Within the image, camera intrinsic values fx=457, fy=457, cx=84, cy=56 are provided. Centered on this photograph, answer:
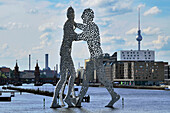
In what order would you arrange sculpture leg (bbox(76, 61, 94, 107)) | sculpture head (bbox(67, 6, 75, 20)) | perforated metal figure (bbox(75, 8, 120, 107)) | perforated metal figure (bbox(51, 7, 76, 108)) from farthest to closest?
sculpture leg (bbox(76, 61, 94, 107))
perforated metal figure (bbox(51, 7, 76, 108))
sculpture head (bbox(67, 6, 75, 20))
perforated metal figure (bbox(75, 8, 120, 107))

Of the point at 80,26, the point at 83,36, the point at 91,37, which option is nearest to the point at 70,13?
the point at 80,26

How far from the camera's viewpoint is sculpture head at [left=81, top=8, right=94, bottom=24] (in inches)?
2362

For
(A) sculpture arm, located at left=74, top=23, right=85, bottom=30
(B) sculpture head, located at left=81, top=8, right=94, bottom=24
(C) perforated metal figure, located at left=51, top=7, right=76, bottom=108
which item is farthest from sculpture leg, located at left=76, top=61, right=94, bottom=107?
(B) sculpture head, located at left=81, top=8, right=94, bottom=24

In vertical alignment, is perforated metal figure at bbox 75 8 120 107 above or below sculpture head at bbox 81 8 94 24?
below

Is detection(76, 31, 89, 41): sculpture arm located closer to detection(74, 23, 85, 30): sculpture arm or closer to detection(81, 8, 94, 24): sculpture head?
detection(74, 23, 85, 30): sculpture arm

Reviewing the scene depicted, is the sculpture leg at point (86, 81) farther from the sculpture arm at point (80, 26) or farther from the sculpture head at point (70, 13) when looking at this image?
the sculpture head at point (70, 13)

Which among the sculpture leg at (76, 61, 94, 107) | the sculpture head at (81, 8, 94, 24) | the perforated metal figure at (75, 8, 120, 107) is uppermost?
the sculpture head at (81, 8, 94, 24)

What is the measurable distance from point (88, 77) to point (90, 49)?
3.87m

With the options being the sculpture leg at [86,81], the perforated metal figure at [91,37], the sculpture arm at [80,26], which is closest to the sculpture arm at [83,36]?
the perforated metal figure at [91,37]

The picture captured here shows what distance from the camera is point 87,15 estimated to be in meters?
60.0

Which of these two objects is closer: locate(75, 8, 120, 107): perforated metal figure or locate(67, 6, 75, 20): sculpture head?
locate(75, 8, 120, 107): perforated metal figure

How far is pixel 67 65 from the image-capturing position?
2430 inches

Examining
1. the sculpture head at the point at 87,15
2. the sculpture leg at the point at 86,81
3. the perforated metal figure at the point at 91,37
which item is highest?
the sculpture head at the point at 87,15

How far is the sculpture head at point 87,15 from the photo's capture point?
60000mm
